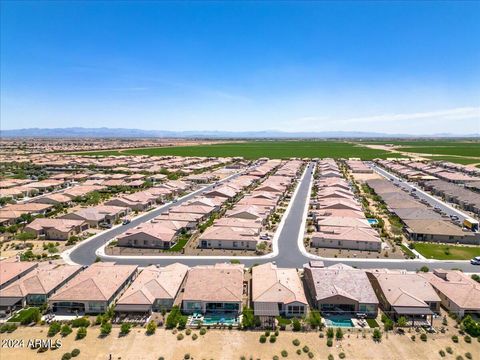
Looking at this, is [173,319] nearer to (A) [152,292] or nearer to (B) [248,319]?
(A) [152,292]

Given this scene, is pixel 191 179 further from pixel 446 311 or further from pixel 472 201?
pixel 446 311

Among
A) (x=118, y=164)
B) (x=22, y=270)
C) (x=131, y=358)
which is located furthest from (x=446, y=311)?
(x=118, y=164)

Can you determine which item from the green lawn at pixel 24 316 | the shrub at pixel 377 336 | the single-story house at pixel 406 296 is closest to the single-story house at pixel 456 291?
the single-story house at pixel 406 296

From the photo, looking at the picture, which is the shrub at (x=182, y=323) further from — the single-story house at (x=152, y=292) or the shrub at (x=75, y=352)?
the shrub at (x=75, y=352)

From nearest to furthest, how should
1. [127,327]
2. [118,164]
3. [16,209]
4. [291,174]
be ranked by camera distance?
[127,327], [16,209], [291,174], [118,164]

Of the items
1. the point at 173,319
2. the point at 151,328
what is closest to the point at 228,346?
the point at 173,319

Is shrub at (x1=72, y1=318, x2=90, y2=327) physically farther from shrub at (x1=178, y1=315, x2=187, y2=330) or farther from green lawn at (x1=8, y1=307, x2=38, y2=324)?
shrub at (x1=178, y1=315, x2=187, y2=330)
